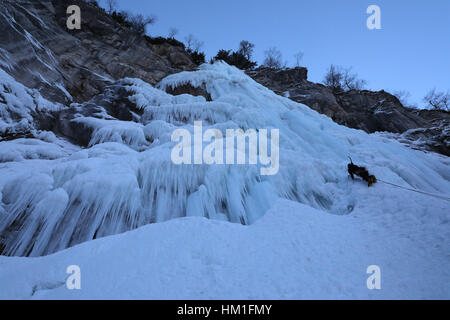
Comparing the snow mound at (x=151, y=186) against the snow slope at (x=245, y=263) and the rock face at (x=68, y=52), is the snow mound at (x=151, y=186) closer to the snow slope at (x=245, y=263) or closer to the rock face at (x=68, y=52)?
the snow slope at (x=245, y=263)

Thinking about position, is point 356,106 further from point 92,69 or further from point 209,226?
point 92,69

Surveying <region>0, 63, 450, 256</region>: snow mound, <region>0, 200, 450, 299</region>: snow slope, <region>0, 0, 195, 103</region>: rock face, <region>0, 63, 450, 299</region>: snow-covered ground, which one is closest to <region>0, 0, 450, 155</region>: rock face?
<region>0, 0, 195, 103</region>: rock face

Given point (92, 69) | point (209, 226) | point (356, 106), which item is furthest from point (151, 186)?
point (356, 106)

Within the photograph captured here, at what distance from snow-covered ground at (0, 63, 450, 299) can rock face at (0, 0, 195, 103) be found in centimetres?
171

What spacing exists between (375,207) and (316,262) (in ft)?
7.25

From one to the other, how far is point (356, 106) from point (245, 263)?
1923 centimetres

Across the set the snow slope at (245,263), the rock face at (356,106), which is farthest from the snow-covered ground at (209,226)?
the rock face at (356,106)

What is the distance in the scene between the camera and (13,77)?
6180mm

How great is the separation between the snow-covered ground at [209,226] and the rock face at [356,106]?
1013 centimetres

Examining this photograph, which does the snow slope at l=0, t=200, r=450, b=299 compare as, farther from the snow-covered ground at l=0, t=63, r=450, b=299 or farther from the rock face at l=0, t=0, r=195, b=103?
the rock face at l=0, t=0, r=195, b=103

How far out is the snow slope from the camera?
189 centimetres

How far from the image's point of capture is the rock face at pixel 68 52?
6.83m

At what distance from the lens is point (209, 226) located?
9.27 feet
